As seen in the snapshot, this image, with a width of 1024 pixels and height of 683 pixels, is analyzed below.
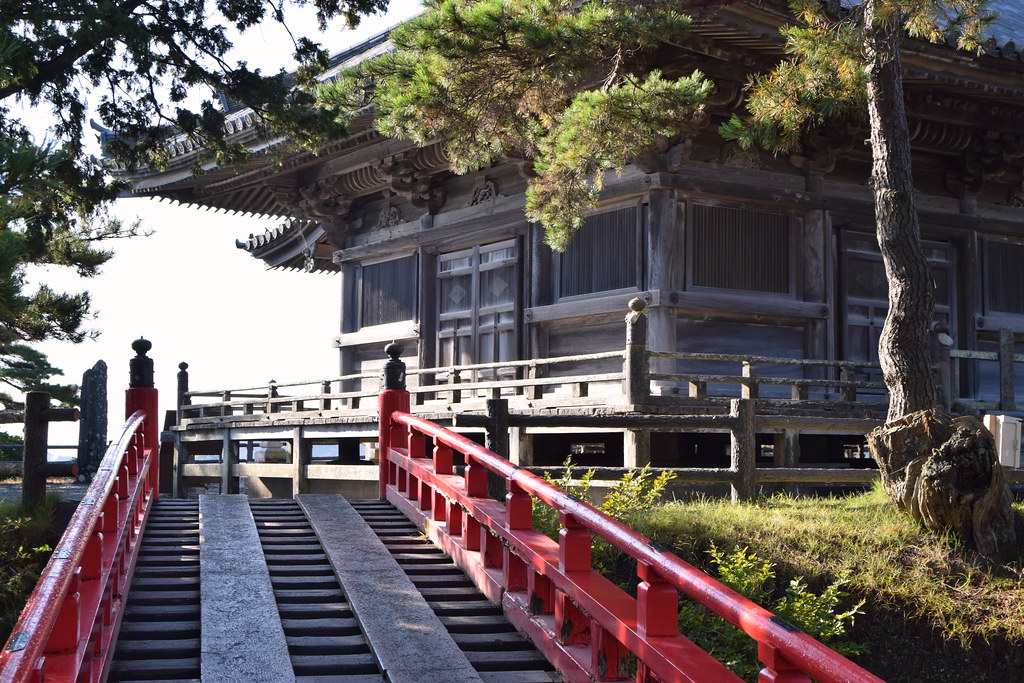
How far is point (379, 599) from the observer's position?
22.7 feet

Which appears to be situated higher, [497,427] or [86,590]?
[497,427]

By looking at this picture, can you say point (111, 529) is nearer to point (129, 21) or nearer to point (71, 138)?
point (129, 21)

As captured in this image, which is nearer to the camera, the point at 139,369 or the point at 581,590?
the point at 581,590

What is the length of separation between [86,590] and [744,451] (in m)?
6.37

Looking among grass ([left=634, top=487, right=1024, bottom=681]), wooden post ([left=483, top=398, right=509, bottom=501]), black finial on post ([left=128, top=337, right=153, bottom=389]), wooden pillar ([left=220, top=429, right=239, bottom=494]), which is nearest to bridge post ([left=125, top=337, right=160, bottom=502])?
black finial on post ([left=128, top=337, right=153, bottom=389])

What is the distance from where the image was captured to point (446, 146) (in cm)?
1162

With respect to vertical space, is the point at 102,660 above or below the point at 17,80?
below

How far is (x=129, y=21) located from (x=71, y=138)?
7.44ft

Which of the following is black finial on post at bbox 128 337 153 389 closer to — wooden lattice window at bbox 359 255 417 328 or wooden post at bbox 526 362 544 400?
wooden post at bbox 526 362 544 400

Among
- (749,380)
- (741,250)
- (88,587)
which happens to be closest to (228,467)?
(741,250)

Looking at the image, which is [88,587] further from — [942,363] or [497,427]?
[942,363]

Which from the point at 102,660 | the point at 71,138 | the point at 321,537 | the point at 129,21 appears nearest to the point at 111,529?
the point at 102,660

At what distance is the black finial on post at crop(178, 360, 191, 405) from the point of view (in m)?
21.1

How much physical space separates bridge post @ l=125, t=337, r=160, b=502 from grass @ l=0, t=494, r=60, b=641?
103cm
